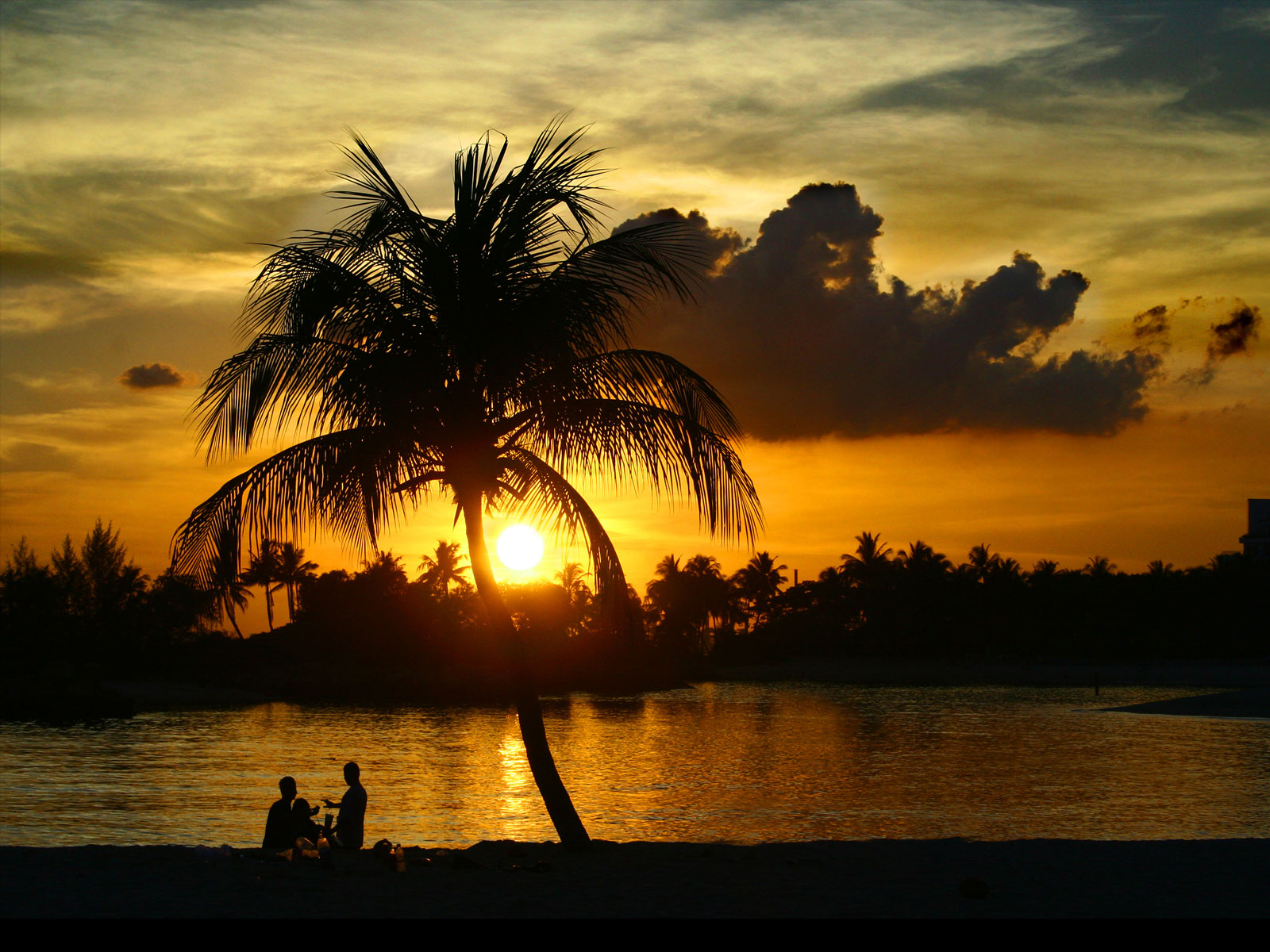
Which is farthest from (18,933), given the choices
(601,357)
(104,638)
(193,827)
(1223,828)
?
(104,638)

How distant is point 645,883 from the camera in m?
11.4

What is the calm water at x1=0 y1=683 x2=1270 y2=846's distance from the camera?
23516 mm

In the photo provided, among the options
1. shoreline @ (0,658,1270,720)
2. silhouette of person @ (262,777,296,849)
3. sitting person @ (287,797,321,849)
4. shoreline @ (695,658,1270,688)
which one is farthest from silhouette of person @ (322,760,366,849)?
shoreline @ (695,658,1270,688)

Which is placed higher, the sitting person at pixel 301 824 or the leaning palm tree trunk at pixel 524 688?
the leaning palm tree trunk at pixel 524 688

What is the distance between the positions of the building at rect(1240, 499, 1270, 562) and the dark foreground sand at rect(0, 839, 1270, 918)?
408ft

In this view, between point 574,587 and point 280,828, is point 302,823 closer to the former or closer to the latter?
point 280,828

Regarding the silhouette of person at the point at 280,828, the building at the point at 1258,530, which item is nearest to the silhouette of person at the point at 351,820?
the silhouette of person at the point at 280,828

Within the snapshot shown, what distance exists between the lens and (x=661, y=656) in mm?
116625

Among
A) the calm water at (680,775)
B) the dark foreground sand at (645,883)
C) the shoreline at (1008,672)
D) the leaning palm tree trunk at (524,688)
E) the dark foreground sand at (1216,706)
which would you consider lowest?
the shoreline at (1008,672)

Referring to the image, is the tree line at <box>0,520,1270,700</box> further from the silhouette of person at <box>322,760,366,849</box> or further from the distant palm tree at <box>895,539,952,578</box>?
the silhouette of person at <box>322,760,366,849</box>

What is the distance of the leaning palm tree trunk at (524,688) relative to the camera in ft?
43.4

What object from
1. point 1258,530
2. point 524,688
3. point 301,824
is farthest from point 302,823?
point 1258,530

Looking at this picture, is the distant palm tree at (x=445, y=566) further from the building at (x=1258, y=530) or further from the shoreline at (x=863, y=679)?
the building at (x=1258, y=530)

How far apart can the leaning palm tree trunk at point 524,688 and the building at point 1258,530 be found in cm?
12686
